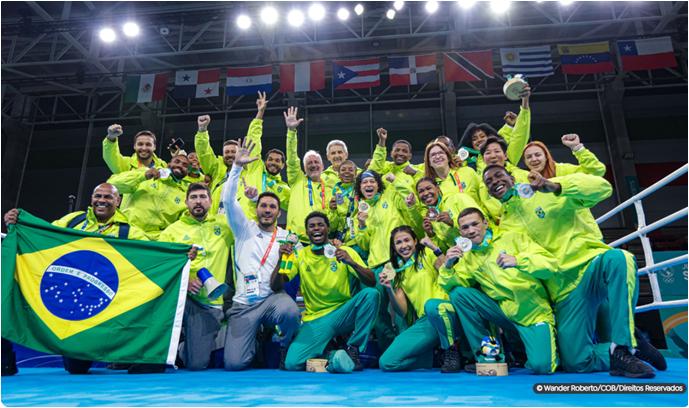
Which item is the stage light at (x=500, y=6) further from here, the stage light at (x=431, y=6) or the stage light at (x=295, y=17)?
the stage light at (x=295, y=17)

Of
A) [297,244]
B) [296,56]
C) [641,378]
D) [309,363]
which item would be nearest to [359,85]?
[296,56]

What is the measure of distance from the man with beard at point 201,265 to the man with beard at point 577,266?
2.81 m

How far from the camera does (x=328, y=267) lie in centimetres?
432

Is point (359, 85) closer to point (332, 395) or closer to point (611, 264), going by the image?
point (611, 264)

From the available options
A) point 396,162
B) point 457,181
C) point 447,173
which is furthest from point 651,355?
point 396,162

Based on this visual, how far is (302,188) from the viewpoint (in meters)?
5.67

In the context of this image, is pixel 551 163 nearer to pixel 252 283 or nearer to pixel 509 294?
pixel 509 294

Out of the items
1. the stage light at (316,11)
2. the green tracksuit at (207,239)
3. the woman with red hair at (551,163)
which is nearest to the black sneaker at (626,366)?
the woman with red hair at (551,163)

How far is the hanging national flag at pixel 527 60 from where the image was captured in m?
12.8

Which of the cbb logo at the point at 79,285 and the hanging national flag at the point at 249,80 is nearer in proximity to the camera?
the cbb logo at the point at 79,285

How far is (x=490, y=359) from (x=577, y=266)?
38.4 inches

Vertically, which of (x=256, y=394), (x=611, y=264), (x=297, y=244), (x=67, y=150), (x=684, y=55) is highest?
(x=684, y=55)

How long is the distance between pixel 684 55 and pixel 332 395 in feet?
59.2

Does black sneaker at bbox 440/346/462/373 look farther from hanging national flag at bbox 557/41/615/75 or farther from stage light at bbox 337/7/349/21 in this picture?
hanging national flag at bbox 557/41/615/75
